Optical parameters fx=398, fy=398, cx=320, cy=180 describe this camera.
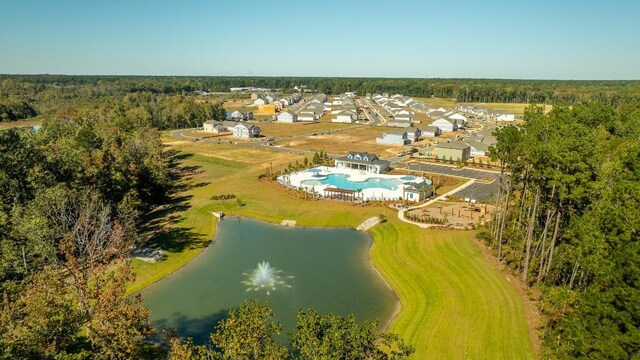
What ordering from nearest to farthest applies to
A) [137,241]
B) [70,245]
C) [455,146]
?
[70,245] < [137,241] < [455,146]

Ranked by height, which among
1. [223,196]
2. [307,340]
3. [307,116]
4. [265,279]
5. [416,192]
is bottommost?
A: [265,279]

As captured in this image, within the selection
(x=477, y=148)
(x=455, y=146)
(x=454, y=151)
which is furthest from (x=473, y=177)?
(x=477, y=148)

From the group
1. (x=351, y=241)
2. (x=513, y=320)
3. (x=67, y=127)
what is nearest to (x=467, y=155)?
(x=351, y=241)

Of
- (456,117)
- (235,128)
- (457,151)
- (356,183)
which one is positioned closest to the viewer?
(356,183)

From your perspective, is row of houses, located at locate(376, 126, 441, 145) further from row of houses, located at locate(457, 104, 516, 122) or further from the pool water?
row of houses, located at locate(457, 104, 516, 122)

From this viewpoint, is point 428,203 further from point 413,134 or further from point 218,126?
point 218,126

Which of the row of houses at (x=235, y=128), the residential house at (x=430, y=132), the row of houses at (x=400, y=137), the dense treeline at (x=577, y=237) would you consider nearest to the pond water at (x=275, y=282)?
the dense treeline at (x=577, y=237)

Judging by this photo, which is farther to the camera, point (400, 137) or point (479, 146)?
point (400, 137)
